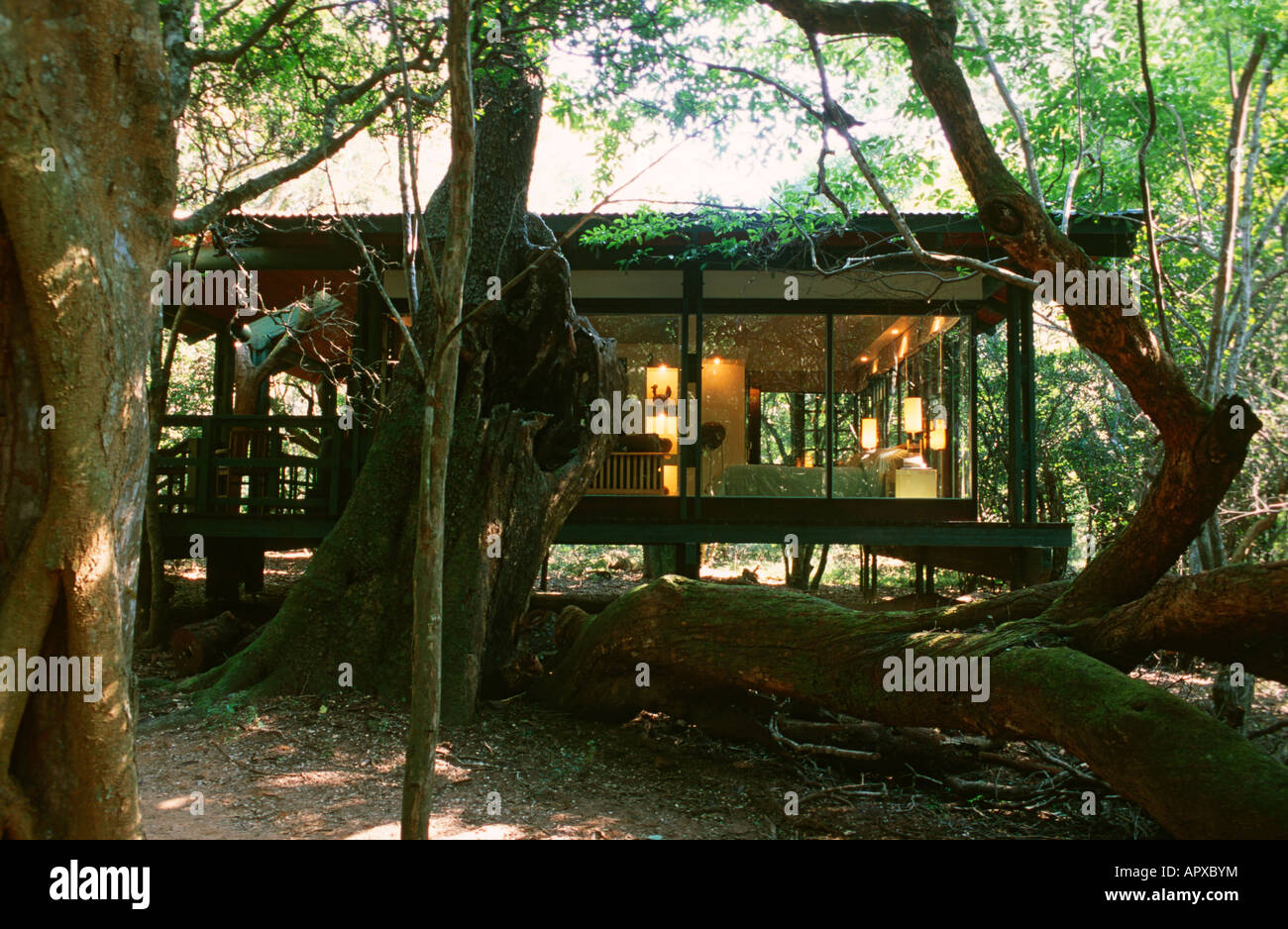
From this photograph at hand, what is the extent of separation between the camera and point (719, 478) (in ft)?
40.6

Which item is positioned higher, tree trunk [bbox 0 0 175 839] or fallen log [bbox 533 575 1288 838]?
tree trunk [bbox 0 0 175 839]

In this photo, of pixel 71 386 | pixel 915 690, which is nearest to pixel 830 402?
pixel 915 690

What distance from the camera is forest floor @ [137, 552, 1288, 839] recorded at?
4180mm

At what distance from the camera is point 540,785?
15.9ft

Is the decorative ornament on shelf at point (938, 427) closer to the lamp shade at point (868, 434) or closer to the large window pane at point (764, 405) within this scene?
the lamp shade at point (868, 434)

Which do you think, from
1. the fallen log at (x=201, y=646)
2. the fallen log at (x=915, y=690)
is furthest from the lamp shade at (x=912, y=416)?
the fallen log at (x=201, y=646)

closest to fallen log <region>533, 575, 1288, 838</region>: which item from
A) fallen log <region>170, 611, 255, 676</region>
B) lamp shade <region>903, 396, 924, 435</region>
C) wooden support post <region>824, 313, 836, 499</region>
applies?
fallen log <region>170, 611, 255, 676</region>

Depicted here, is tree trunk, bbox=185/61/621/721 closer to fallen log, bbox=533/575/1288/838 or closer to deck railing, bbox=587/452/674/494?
fallen log, bbox=533/575/1288/838

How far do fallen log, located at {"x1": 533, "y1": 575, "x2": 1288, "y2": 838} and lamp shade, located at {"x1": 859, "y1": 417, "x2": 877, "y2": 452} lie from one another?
6.63 metres

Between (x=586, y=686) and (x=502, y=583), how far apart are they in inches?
41.8

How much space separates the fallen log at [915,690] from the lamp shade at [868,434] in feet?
21.7

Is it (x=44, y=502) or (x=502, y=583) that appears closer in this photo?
(x=44, y=502)
